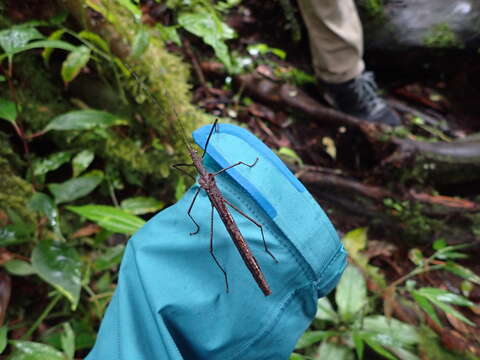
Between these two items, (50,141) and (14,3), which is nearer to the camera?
(14,3)

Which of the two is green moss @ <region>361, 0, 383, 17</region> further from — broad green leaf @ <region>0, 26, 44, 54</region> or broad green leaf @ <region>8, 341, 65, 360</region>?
broad green leaf @ <region>8, 341, 65, 360</region>

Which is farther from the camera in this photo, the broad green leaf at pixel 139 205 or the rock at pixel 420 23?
the rock at pixel 420 23

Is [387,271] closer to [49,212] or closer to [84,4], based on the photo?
[49,212]

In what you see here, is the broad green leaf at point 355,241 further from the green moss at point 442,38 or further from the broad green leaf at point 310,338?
the green moss at point 442,38

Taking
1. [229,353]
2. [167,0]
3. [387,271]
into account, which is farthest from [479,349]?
[167,0]

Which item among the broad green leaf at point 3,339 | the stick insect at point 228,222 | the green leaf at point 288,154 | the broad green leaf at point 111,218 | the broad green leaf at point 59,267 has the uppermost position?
the stick insect at point 228,222

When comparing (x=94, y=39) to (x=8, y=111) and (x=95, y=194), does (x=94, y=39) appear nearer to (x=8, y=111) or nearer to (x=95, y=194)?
(x=8, y=111)

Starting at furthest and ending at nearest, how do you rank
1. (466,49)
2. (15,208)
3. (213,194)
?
(466,49) < (15,208) < (213,194)

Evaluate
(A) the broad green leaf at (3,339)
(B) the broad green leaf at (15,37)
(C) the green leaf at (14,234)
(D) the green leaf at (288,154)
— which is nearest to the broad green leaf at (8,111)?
(B) the broad green leaf at (15,37)
